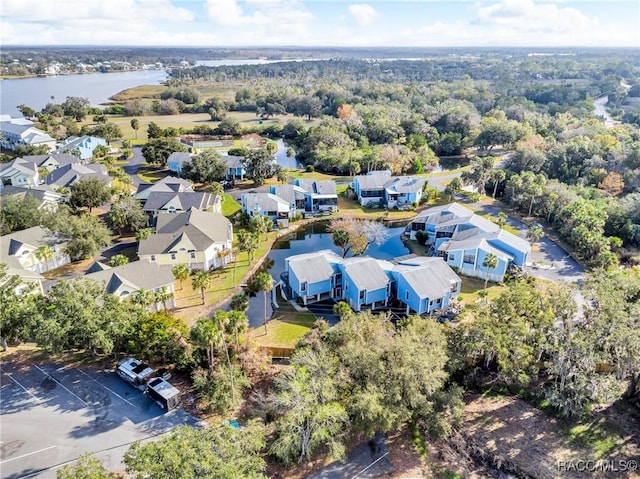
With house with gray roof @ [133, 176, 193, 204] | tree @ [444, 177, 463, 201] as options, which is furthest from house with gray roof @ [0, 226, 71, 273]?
tree @ [444, 177, 463, 201]

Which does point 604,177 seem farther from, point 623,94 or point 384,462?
point 623,94

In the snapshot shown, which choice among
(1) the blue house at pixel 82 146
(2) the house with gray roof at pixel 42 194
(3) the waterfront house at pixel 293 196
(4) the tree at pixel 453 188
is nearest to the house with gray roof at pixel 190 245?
(3) the waterfront house at pixel 293 196

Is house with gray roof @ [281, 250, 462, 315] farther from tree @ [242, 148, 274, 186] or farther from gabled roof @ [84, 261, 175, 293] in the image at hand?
tree @ [242, 148, 274, 186]

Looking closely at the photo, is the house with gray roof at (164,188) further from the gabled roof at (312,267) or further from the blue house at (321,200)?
the gabled roof at (312,267)

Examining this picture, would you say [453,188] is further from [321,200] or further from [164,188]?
[164,188]

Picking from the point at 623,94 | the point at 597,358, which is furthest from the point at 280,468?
the point at 623,94
